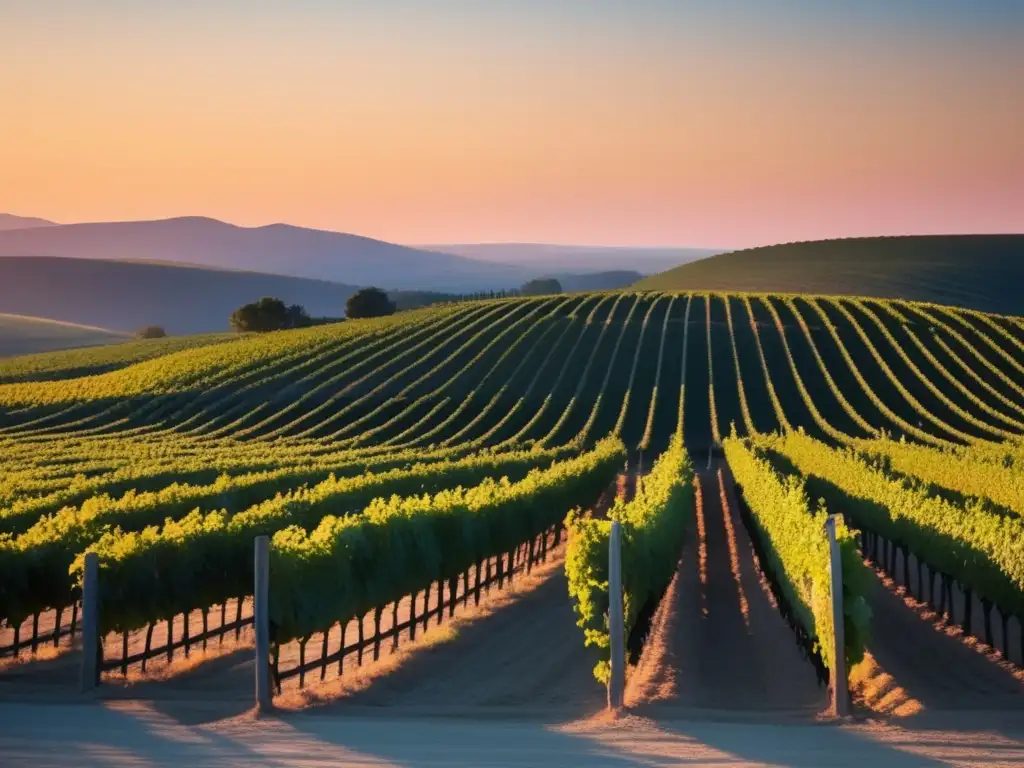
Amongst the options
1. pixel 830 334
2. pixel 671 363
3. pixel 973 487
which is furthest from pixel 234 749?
pixel 830 334

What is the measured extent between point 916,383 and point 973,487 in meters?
49.1

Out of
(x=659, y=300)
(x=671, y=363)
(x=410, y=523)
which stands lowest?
(x=410, y=523)

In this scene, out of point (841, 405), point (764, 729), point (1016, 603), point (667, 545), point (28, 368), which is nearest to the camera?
point (764, 729)

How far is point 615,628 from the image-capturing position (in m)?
13.9

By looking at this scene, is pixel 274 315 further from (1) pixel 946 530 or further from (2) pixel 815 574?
(2) pixel 815 574

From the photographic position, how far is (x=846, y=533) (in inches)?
602

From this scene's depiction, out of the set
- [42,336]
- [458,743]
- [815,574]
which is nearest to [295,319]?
[42,336]

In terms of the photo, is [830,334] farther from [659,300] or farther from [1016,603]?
[1016,603]

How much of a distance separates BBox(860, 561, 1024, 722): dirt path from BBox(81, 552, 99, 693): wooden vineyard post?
942cm

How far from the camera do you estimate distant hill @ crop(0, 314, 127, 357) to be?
156125 millimetres

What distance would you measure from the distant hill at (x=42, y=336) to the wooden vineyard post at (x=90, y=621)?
146 metres

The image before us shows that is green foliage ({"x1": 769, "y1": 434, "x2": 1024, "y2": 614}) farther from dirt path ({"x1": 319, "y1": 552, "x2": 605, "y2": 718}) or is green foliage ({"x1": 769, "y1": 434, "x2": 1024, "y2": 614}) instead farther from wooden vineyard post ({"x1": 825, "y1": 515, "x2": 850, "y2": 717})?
dirt path ({"x1": 319, "y1": 552, "x2": 605, "y2": 718})

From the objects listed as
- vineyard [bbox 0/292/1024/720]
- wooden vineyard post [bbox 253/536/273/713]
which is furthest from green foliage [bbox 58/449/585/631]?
wooden vineyard post [bbox 253/536/273/713]

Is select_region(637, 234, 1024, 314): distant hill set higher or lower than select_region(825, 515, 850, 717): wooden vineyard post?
higher
